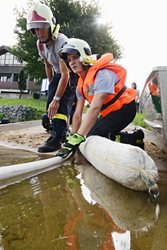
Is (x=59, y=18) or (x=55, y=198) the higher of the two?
(x=59, y=18)

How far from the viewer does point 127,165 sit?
2082mm

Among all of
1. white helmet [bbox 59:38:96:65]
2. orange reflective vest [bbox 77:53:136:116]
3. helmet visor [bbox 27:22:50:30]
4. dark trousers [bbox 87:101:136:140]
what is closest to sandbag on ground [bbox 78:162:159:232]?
dark trousers [bbox 87:101:136:140]

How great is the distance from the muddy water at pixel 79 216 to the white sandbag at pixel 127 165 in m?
0.09

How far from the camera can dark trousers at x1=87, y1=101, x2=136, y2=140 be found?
10.7ft

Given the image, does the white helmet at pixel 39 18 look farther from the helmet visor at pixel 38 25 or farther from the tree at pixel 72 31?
the tree at pixel 72 31

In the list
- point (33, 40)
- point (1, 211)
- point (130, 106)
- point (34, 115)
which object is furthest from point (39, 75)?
point (1, 211)

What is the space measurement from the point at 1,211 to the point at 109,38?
26.0 meters

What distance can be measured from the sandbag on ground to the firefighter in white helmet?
4.28 ft

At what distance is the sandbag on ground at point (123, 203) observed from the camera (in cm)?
162

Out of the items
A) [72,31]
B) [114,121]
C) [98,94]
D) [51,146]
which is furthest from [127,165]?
[72,31]

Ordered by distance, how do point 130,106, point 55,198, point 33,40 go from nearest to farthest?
1. point 55,198
2. point 130,106
3. point 33,40

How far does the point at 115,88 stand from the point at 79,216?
1.75 metres

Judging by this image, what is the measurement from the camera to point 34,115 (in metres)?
10.1

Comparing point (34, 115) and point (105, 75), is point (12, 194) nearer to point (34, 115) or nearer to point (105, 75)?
point (105, 75)
